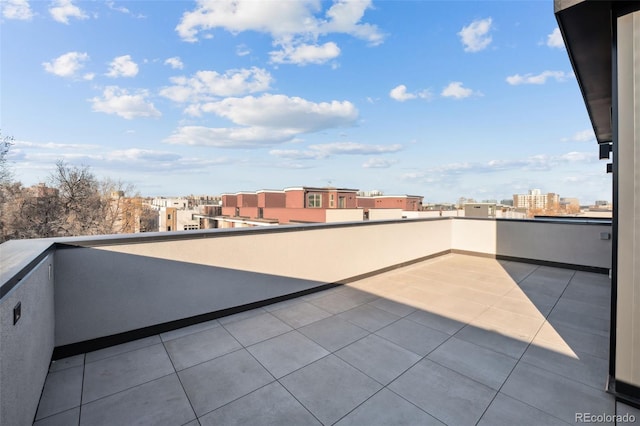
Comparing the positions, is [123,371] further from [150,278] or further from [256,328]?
[256,328]

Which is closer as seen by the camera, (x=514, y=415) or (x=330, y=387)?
(x=514, y=415)

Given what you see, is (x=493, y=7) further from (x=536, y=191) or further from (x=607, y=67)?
(x=536, y=191)

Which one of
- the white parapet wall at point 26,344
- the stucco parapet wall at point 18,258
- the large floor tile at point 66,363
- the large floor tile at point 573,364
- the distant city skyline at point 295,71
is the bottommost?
the large floor tile at point 573,364

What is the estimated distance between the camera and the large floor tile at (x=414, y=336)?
2676mm

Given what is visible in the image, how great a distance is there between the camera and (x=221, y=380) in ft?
7.05

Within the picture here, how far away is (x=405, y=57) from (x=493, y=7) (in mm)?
4241

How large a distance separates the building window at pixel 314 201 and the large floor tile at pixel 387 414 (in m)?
23.9

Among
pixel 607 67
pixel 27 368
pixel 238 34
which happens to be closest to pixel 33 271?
pixel 27 368

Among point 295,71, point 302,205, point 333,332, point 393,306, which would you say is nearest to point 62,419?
point 333,332

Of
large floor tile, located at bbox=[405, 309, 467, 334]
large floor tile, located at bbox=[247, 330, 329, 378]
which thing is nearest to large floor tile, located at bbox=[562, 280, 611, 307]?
large floor tile, located at bbox=[405, 309, 467, 334]

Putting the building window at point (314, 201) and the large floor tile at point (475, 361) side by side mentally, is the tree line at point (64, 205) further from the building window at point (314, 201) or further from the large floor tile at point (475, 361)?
the large floor tile at point (475, 361)

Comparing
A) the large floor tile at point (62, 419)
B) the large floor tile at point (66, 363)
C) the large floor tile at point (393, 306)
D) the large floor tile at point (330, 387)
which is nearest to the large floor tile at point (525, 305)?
the large floor tile at point (393, 306)

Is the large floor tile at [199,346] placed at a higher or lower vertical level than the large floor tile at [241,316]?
lower

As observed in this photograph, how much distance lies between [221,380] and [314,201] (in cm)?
2393
